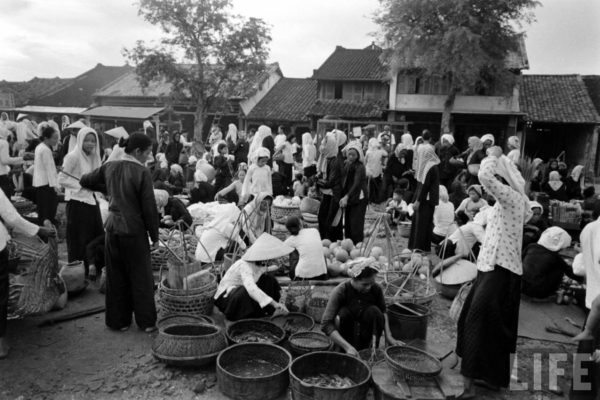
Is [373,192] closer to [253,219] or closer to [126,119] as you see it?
[253,219]

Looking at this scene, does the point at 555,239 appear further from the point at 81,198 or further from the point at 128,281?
the point at 81,198

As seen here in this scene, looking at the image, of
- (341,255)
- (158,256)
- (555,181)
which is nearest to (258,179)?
(341,255)

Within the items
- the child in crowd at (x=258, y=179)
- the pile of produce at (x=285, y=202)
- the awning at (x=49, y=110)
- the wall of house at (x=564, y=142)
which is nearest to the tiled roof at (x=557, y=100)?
the wall of house at (x=564, y=142)

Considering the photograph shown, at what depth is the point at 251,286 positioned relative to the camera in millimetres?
4309

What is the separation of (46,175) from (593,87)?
84.2 ft

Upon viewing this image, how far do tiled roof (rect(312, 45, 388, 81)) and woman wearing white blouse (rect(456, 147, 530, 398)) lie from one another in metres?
20.2

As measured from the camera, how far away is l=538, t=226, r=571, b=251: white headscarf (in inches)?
217

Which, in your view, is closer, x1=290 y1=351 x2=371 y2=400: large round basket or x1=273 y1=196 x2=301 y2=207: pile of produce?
x1=290 y1=351 x2=371 y2=400: large round basket

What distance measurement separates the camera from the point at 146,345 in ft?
13.8

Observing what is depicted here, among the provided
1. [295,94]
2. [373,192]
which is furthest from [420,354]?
[295,94]

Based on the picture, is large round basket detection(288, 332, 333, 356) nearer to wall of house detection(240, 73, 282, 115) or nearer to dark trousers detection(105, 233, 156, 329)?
dark trousers detection(105, 233, 156, 329)

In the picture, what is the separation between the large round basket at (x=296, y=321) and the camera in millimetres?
4406

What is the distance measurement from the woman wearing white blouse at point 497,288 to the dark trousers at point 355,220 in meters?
3.54

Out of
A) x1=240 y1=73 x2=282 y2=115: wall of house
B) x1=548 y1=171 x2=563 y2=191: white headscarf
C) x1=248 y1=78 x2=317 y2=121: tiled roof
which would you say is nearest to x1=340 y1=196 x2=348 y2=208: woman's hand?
x1=548 y1=171 x2=563 y2=191: white headscarf
